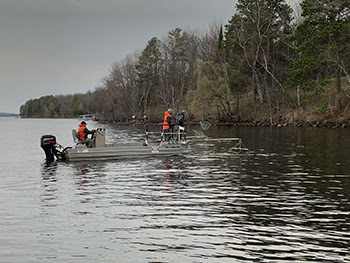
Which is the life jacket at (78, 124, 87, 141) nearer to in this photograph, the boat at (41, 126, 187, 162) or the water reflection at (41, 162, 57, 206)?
the boat at (41, 126, 187, 162)

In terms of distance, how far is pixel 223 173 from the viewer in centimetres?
1939

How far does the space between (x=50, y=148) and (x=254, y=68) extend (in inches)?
2021

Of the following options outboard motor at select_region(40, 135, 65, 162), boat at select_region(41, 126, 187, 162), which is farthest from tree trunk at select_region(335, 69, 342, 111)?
outboard motor at select_region(40, 135, 65, 162)

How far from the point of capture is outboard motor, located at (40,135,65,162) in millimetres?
23922

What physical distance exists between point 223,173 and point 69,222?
9.61 meters

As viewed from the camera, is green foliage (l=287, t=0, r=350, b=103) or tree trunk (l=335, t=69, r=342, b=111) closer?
green foliage (l=287, t=0, r=350, b=103)

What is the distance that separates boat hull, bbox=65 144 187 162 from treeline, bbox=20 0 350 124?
110ft

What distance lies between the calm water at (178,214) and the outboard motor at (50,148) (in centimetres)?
254

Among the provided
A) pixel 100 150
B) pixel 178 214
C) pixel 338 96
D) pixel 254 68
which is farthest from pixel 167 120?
pixel 254 68

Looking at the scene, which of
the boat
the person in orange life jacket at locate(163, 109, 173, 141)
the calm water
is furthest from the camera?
the person in orange life jacket at locate(163, 109, 173, 141)

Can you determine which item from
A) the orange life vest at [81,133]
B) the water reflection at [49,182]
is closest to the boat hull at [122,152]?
the orange life vest at [81,133]

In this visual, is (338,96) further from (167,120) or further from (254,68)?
(167,120)

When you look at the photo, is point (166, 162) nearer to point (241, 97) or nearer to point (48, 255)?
point (48, 255)

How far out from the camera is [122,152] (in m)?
25.1
